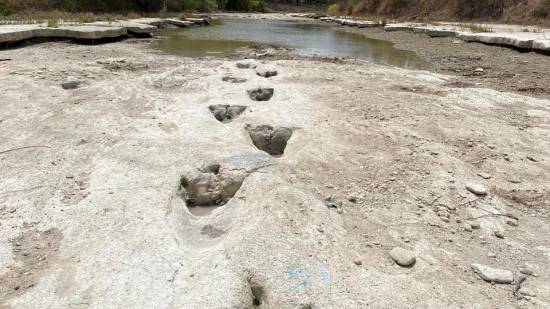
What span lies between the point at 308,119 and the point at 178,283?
3.25 m

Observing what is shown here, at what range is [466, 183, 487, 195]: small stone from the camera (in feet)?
12.5

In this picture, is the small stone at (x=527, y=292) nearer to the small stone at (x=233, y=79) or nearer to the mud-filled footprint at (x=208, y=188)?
the mud-filled footprint at (x=208, y=188)

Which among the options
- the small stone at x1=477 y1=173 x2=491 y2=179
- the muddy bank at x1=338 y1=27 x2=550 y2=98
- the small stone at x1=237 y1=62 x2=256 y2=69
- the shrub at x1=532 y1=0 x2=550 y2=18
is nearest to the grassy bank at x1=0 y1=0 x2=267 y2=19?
the small stone at x1=237 y1=62 x2=256 y2=69

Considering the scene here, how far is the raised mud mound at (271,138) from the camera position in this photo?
5.03 meters

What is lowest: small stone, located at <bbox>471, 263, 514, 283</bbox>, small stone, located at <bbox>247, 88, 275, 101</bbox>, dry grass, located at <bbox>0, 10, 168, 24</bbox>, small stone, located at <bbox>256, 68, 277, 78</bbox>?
small stone, located at <bbox>471, 263, 514, 283</bbox>

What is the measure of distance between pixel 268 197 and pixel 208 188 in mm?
694

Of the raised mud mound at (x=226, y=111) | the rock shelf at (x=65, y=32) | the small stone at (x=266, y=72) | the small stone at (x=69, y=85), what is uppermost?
the rock shelf at (x=65, y=32)

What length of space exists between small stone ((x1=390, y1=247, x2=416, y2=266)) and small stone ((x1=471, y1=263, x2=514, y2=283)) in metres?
0.42

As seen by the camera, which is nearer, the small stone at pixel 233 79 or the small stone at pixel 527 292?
the small stone at pixel 527 292

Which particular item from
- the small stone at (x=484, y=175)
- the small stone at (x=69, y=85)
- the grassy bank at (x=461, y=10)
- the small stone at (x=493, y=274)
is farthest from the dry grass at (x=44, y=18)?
the grassy bank at (x=461, y=10)

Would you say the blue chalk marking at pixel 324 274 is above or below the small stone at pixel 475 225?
above

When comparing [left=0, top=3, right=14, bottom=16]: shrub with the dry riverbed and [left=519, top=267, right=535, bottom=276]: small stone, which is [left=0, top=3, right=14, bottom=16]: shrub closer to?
the dry riverbed

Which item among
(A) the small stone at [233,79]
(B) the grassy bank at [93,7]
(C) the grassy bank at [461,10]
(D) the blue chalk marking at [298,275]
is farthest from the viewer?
(C) the grassy bank at [461,10]

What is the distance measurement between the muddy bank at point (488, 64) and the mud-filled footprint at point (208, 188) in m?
5.60
